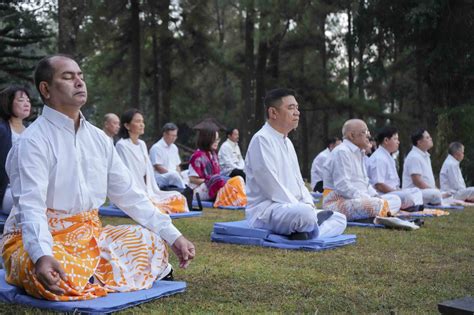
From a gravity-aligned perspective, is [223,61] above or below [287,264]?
above

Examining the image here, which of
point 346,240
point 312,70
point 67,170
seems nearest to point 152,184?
point 346,240

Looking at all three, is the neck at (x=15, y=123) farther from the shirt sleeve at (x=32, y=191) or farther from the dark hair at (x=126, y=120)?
the dark hair at (x=126, y=120)

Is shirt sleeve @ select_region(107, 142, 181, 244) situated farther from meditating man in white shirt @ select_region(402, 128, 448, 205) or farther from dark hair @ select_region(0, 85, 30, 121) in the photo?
meditating man in white shirt @ select_region(402, 128, 448, 205)

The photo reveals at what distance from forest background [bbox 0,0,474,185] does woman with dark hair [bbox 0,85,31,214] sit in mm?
4616

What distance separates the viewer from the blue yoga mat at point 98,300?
3072 millimetres

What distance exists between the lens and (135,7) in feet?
56.8

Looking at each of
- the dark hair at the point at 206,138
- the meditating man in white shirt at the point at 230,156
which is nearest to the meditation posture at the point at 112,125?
the dark hair at the point at 206,138

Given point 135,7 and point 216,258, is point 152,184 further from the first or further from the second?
point 135,7

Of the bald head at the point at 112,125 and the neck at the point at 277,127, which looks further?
the bald head at the point at 112,125

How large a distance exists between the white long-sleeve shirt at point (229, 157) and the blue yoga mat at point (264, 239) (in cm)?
553

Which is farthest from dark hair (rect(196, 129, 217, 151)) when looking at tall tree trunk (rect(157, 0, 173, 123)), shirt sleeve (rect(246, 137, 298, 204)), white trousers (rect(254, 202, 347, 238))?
tall tree trunk (rect(157, 0, 173, 123))

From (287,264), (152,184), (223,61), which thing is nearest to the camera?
(287,264)

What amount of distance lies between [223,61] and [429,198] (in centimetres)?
1102

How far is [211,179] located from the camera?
10.0 metres
